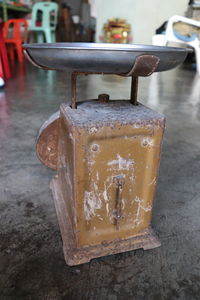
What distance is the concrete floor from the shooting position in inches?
30.0

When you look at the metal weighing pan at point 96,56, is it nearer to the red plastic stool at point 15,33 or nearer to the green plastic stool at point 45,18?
the red plastic stool at point 15,33

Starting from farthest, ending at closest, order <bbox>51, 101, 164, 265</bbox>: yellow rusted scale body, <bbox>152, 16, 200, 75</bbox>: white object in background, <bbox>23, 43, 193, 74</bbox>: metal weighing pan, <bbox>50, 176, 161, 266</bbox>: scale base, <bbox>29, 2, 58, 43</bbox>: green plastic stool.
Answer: <bbox>29, 2, 58, 43</bbox>: green plastic stool → <bbox>152, 16, 200, 75</bbox>: white object in background → <bbox>50, 176, 161, 266</bbox>: scale base → <bbox>51, 101, 164, 265</bbox>: yellow rusted scale body → <bbox>23, 43, 193, 74</bbox>: metal weighing pan

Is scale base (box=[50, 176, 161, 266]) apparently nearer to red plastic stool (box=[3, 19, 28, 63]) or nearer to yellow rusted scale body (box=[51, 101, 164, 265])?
yellow rusted scale body (box=[51, 101, 164, 265])

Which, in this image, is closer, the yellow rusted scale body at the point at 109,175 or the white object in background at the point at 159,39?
the yellow rusted scale body at the point at 109,175

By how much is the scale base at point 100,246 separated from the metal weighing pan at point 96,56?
599 millimetres

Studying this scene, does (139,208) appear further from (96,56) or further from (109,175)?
(96,56)

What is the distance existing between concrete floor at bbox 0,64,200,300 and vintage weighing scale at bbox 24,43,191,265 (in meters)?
0.06

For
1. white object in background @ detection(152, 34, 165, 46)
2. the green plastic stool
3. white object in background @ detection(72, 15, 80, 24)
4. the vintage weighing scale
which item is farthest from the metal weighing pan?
white object in background @ detection(72, 15, 80, 24)

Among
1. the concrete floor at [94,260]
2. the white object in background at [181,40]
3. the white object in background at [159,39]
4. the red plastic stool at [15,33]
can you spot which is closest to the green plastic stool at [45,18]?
the red plastic stool at [15,33]

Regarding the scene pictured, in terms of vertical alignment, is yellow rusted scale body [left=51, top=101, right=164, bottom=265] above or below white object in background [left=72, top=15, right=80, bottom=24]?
below

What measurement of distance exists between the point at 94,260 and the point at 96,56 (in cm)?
68

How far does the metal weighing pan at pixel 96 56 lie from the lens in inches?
23.3

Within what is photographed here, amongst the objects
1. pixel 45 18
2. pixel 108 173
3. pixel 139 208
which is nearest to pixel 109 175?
pixel 108 173

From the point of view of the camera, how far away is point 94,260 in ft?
2.82
